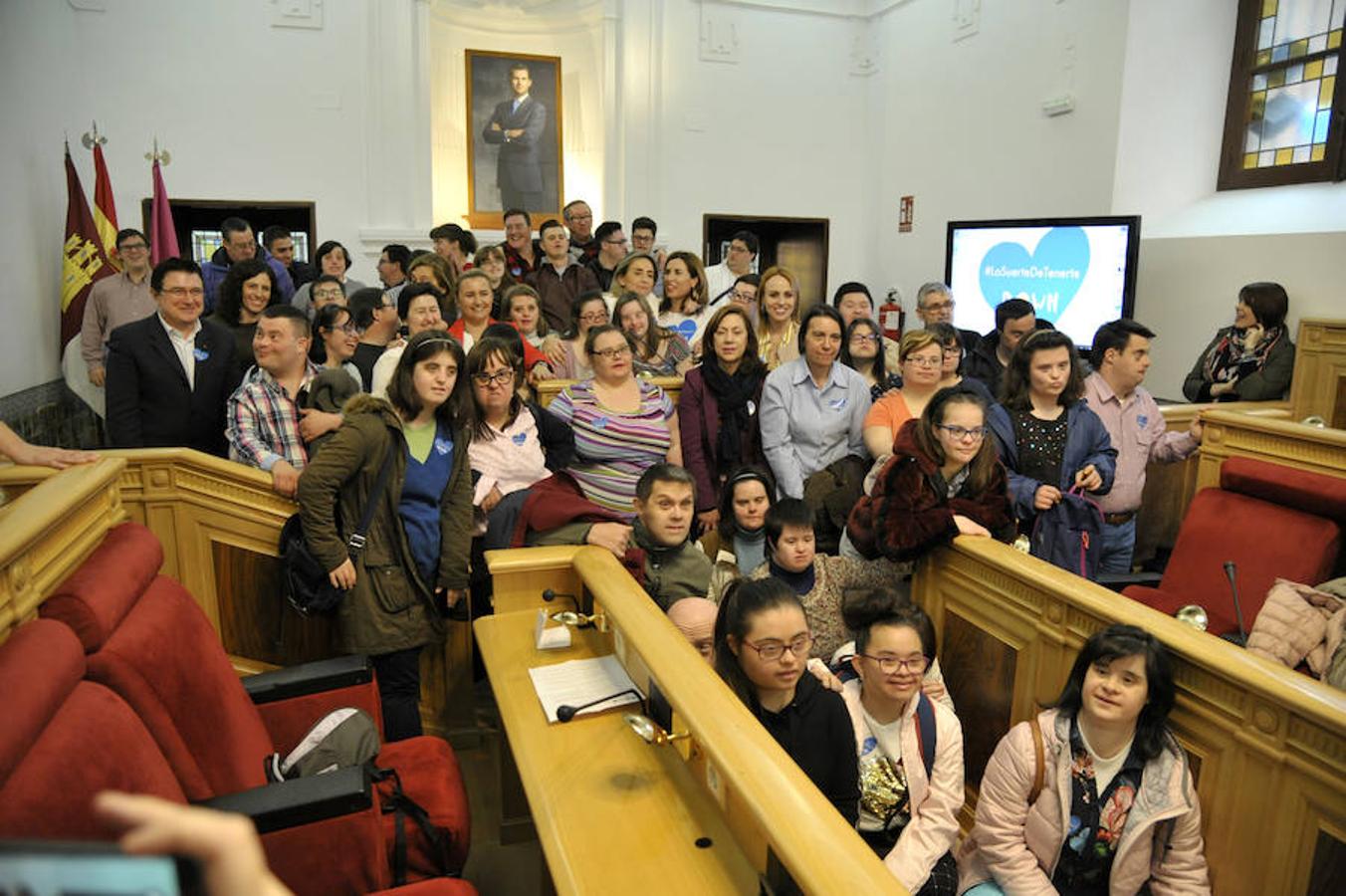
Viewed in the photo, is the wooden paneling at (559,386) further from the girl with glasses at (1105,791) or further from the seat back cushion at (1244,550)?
the girl with glasses at (1105,791)

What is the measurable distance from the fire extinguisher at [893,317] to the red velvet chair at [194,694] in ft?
23.0

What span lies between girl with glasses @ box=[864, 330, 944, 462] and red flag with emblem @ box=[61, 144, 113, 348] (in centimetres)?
523

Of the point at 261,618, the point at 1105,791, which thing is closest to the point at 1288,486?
the point at 1105,791

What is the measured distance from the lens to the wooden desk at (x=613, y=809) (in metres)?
1.48

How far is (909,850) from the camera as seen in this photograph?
2.09 metres

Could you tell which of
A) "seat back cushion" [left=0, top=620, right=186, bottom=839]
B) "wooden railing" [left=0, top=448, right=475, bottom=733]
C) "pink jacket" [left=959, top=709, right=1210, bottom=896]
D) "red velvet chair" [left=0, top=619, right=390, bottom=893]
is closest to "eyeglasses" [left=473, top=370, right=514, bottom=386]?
"wooden railing" [left=0, top=448, right=475, bottom=733]

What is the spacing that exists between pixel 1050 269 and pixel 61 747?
6.57m

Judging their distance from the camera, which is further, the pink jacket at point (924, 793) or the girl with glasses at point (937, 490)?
the girl with glasses at point (937, 490)

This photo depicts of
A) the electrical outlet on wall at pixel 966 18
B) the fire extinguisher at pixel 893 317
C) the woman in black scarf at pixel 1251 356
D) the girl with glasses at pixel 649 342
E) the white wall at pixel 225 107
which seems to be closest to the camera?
the girl with glasses at pixel 649 342

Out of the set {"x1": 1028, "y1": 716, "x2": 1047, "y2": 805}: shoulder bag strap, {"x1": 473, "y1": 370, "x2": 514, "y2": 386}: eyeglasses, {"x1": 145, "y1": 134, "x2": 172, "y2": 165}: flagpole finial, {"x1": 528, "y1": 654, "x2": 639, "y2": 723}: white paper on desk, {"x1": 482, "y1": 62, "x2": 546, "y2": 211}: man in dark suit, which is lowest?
{"x1": 1028, "y1": 716, "x2": 1047, "y2": 805}: shoulder bag strap

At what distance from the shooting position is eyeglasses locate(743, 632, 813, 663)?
194cm

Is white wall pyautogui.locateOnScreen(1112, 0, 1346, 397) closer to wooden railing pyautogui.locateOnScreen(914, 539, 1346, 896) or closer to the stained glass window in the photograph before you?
the stained glass window

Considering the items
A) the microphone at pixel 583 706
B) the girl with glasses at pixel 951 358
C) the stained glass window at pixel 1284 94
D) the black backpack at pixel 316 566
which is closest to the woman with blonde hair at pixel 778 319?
the girl with glasses at pixel 951 358

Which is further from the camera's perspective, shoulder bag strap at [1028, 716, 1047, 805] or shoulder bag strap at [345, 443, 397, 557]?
shoulder bag strap at [345, 443, 397, 557]
